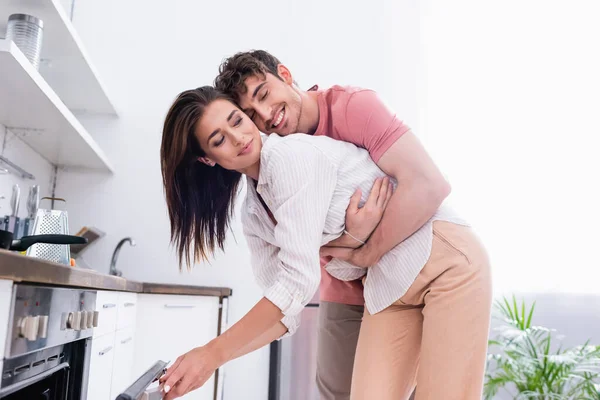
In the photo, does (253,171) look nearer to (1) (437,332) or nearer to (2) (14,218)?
(1) (437,332)

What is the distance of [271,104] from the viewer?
141 centimetres

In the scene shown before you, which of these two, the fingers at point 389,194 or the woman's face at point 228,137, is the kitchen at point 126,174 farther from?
the fingers at point 389,194

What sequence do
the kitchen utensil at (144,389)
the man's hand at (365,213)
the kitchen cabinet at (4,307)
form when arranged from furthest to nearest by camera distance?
the man's hand at (365,213), the kitchen cabinet at (4,307), the kitchen utensil at (144,389)

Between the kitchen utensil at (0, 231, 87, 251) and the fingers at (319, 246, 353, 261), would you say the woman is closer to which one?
the fingers at (319, 246, 353, 261)

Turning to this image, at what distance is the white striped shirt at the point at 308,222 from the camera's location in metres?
1.02

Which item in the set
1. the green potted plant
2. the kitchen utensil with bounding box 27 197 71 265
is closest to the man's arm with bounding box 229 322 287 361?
the kitchen utensil with bounding box 27 197 71 265

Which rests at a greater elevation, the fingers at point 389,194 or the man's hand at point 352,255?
the fingers at point 389,194

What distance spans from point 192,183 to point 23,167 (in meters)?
1.33

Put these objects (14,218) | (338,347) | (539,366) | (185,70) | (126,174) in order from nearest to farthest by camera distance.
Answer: (338,347), (14,218), (539,366), (126,174), (185,70)

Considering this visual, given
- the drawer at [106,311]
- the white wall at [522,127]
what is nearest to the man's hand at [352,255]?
the drawer at [106,311]

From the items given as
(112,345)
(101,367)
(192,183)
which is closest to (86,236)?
(112,345)

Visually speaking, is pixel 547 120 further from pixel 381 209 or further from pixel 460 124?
pixel 381 209

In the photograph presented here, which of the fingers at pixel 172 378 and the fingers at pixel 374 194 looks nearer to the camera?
the fingers at pixel 172 378

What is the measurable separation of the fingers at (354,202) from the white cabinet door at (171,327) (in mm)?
1335
